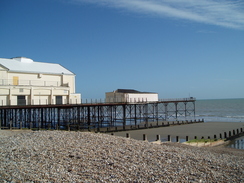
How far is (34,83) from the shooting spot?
32.2m

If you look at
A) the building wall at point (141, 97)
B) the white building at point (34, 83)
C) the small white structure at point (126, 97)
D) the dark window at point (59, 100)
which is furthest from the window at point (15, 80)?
the building wall at point (141, 97)

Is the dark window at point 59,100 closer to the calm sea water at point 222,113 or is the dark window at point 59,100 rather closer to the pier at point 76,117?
the pier at point 76,117

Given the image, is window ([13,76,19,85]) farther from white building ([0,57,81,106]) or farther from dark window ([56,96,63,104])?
dark window ([56,96,63,104])

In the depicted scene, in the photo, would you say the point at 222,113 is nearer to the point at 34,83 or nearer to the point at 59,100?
the point at 59,100

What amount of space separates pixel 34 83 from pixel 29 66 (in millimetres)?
3128

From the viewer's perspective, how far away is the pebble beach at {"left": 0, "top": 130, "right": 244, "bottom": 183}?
8.89 metres

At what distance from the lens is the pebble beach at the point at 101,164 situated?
8891mm

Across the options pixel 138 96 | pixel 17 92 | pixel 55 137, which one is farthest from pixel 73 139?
pixel 138 96

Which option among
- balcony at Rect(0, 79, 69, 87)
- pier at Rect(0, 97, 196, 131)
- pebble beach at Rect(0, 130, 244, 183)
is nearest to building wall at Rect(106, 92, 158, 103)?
pier at Rect(0, 97, 196, 131)

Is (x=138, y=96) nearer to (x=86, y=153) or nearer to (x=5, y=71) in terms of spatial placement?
(x=5, y=71)

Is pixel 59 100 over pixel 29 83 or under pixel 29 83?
under

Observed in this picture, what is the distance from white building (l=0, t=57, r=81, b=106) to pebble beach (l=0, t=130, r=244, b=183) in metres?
15.7

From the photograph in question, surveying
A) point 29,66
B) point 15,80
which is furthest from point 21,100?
point 29,66

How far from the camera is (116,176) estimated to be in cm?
905
